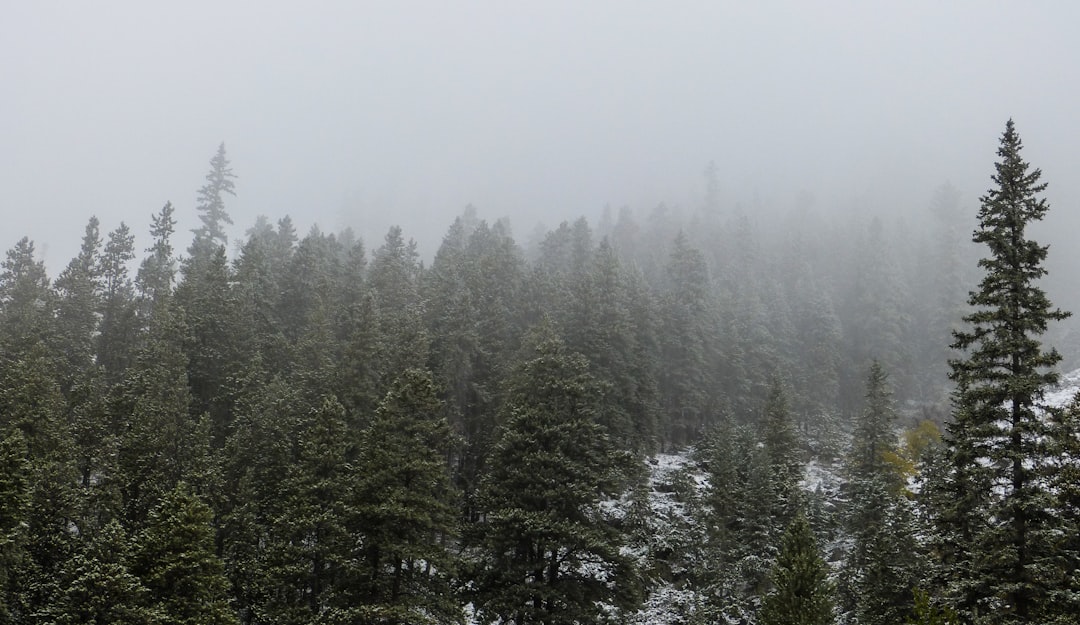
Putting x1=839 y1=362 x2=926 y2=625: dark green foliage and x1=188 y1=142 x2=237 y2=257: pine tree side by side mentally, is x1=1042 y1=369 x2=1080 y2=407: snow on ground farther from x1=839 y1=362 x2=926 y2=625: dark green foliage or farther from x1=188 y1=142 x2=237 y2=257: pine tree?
x1=188 y1=142 x2=237 y2=257: pine tree

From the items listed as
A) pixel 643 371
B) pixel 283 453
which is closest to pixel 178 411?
pixel 283 453

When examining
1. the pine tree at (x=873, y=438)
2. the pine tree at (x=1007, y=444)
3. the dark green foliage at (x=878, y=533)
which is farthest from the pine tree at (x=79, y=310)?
the pine tree at (x=873, y=438)

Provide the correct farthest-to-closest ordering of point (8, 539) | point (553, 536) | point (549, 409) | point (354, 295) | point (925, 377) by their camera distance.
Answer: point (925, 377) < point (354, 295) < point (549, 409) < point (553, 536) < point (8, 539)

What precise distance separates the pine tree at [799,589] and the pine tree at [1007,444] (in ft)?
16.8

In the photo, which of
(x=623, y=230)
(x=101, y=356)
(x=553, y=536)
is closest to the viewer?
(x=553, y=536)

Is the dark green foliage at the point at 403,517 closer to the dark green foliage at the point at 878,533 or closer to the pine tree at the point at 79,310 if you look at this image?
the dark green foliage at the point at 878,533

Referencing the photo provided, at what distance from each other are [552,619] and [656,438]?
89.7 ft

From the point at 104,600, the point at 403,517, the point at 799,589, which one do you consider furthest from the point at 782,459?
the point at 104,600

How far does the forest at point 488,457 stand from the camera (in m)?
18.5

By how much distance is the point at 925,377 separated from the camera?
73.0 metres

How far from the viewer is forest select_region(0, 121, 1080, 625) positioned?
60.7ft

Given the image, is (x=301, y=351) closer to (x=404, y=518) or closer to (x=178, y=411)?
(x=178, y=411)

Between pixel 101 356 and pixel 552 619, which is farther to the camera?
pixel 101 356

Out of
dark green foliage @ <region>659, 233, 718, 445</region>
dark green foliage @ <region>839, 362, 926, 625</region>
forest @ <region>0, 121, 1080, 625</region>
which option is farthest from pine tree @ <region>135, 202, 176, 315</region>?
dark green foliage @ <region>839, 362, 926, 625</region>
